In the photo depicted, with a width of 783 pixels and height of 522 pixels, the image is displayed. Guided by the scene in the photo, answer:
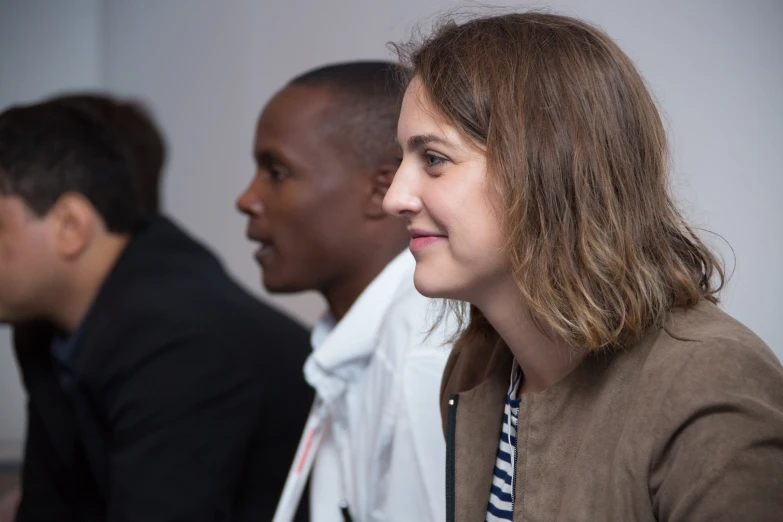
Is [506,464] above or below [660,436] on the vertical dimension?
below

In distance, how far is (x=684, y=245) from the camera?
41.1 inches

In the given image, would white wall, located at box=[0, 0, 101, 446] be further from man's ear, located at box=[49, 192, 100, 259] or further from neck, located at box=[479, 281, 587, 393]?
neck, located at box=[479, 281, 587, 393]

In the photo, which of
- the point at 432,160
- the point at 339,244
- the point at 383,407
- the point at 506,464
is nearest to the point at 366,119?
the point at 339,244

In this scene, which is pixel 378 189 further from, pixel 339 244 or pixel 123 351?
pixel 123 351

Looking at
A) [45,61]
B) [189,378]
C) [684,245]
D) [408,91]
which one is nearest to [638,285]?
[684,245]

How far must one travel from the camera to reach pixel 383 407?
1.47 metres

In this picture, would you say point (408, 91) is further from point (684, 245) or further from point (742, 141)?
point (742, 141)

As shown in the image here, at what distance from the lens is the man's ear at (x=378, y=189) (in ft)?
5.87

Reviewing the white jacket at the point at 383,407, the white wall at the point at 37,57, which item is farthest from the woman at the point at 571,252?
the white wall at the point at 37,57

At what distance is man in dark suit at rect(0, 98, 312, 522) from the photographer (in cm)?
174

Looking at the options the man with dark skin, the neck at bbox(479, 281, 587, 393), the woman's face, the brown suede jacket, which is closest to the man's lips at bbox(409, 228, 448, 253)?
the woman's face

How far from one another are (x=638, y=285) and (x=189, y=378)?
107 centimetres

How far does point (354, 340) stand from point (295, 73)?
1256 mm

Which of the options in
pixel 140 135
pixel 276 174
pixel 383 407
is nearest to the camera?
pixel 383 407
